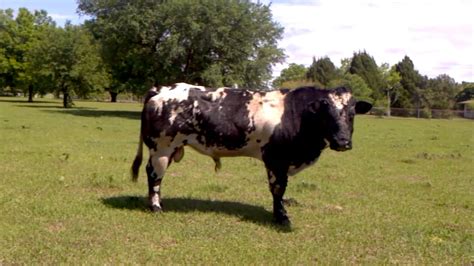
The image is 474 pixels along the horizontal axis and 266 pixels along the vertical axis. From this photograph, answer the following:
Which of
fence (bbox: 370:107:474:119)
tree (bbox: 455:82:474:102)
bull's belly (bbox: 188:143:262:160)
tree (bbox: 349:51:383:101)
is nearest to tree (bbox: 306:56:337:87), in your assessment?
tree (bbox: 349:51:383:101)

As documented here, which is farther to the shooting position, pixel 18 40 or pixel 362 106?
pixel 18 40

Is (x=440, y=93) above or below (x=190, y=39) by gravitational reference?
below

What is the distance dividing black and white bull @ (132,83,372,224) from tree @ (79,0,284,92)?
102 ft

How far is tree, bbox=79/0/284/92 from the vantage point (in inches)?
1599

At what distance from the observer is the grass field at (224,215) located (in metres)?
6.99

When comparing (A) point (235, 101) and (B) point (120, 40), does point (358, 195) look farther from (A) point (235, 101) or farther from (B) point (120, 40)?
(B) point (120, 40)

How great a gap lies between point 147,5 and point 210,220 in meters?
36.7

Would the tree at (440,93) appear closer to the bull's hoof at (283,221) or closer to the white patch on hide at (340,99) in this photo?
the white patch on hide at (340,99)

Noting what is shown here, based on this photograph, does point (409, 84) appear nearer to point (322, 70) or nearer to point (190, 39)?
point (322, 70)

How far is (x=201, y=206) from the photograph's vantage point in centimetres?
972

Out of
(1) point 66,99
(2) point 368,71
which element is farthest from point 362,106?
(2) point 368,71

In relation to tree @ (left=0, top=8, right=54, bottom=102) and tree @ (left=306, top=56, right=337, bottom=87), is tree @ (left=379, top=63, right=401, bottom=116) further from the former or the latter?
tree @ (left=0, top=8, right=54, bottom=102)

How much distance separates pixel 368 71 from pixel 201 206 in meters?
95.6

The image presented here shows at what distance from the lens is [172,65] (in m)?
43.0
